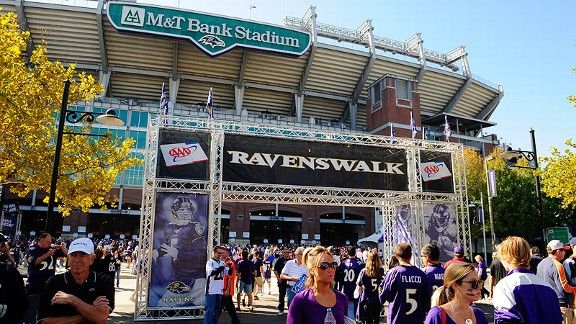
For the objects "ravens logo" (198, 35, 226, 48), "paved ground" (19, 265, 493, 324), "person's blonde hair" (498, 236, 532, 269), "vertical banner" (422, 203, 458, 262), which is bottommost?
"paved ground" (19, 265, 493, 324)

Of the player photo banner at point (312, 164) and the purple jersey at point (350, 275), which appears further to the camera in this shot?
the player photo banner at point (312, 164)

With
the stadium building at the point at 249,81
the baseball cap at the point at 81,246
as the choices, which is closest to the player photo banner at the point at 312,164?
the baseball cap at the point at 81,246

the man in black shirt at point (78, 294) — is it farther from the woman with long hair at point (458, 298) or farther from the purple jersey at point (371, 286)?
the purple jersey at point (371, 286)

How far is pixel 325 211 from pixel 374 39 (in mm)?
22100

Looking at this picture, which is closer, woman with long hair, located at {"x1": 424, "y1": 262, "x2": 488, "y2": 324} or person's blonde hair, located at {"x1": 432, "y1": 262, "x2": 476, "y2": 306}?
woman with long hair, located at {"x1": 424, "y1": 262, "x2": 488, "y2": 324}

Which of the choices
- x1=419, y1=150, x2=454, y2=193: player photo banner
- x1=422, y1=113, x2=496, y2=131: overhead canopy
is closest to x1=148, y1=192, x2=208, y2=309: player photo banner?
x1=419, y1=150, x2=454, y2=193: player photo banner

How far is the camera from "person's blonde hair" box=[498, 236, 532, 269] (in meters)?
3.77

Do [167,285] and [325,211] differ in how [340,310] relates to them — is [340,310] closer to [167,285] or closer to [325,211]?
[167,285]

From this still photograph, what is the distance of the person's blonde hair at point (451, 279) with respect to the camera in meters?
3.07

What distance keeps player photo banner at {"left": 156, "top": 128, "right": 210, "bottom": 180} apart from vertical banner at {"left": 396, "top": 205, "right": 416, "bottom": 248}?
26.7 feet

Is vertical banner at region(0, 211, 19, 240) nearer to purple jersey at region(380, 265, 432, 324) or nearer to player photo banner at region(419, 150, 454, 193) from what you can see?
player photo banner at region(419, 150, 454, 193)

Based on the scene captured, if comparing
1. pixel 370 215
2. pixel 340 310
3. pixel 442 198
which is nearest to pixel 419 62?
pixel 370 215

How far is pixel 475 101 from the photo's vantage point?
59844mm

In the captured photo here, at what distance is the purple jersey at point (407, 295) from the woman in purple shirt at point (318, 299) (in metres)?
2.10
